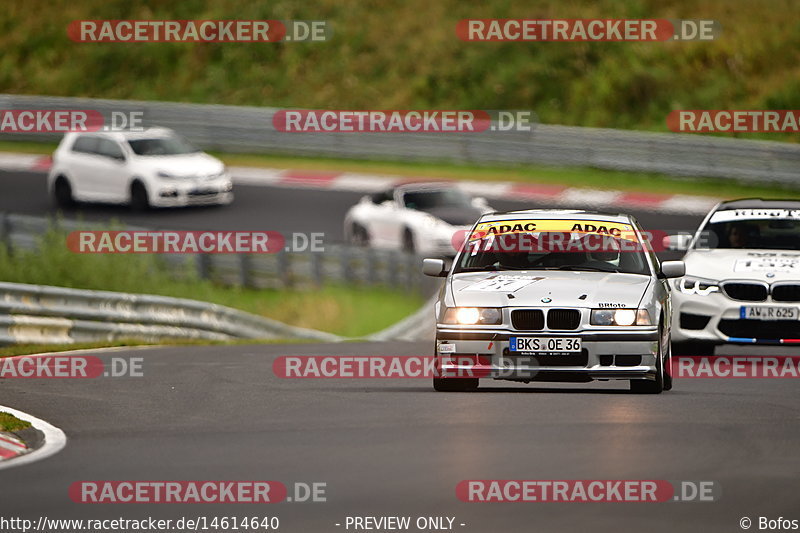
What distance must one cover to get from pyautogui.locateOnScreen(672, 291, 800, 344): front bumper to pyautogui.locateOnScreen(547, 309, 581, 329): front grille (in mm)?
3485

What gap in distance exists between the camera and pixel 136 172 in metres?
31.8

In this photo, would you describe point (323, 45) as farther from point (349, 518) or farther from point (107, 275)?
point (349, 518)

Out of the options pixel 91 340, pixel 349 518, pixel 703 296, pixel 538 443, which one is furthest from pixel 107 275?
pixel 349 518

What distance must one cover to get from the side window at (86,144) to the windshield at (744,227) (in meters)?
18.0

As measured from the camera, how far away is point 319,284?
27.4m

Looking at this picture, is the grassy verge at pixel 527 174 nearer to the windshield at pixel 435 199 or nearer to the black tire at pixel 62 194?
the windshield at pixel 435 199

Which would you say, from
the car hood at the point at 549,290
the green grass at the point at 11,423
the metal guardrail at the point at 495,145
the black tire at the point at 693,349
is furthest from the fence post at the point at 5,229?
the car hood at the point at 549,290

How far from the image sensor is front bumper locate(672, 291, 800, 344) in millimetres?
15438

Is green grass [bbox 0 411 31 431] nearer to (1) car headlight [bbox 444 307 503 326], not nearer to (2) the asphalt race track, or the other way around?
(2) the asphalt race track

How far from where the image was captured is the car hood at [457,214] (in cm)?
2795

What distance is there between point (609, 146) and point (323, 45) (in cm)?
1356

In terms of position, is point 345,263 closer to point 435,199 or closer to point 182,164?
point 435,199

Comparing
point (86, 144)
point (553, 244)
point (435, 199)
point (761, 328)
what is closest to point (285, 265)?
point (435, 199)

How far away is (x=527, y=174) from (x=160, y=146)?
328 inches
